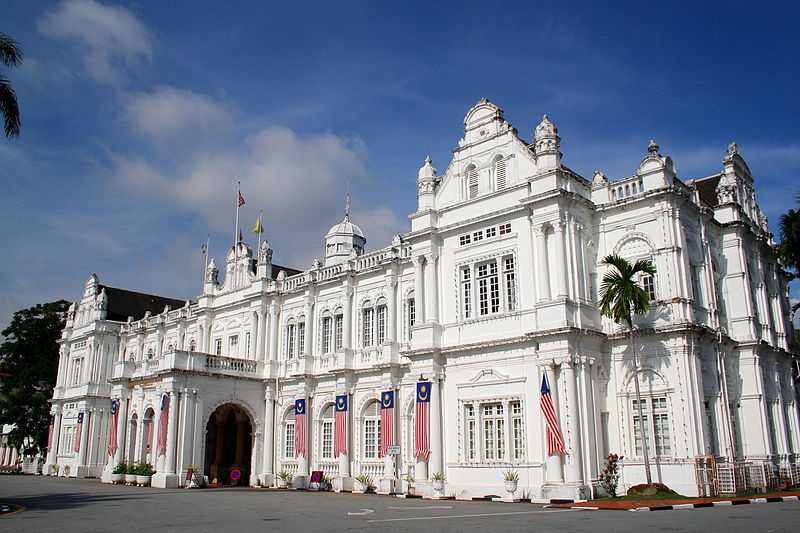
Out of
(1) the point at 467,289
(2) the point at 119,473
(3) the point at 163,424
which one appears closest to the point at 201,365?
(3) the point at 163,424

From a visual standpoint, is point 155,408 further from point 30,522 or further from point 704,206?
point 704,206

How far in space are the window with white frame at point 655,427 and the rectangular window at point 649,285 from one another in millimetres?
3514

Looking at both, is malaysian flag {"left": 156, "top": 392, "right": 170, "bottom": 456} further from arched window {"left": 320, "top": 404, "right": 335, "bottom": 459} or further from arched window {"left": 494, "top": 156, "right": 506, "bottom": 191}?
arched window {"left": 494, "top": 156, "right": 506, "bottom": 191}

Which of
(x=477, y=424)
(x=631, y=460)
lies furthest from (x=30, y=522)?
(x=631, y=460)

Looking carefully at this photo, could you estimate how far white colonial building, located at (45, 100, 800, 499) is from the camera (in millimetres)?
22531

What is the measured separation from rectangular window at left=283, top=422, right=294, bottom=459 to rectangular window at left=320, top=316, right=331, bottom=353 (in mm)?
4378

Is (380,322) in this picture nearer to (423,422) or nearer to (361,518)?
(423,422)

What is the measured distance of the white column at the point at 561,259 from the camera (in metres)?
23.1

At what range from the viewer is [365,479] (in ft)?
97.8

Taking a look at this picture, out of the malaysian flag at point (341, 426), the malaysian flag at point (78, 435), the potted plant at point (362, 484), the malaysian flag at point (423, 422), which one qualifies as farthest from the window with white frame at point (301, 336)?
the malaysian flag at point (78, 435)

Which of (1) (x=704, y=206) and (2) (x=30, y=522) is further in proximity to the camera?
(1) (x=704, y=206)

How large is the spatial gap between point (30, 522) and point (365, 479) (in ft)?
54.5

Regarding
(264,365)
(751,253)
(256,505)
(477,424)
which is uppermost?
(751,253)

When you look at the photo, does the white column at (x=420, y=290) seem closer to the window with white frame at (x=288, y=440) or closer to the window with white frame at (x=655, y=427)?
the window with white frame at (x=655, y=427)
